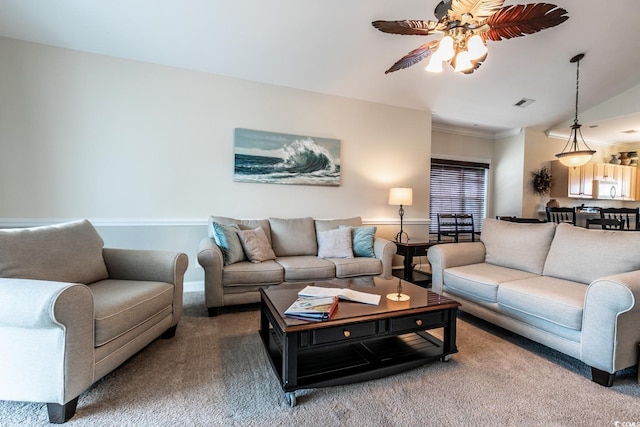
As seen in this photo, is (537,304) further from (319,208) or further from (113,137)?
(113,137)

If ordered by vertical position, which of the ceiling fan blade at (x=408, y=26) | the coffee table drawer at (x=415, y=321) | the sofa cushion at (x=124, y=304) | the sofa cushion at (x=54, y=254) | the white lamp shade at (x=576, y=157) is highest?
the ceiling fan blade at (x=408, y=26)

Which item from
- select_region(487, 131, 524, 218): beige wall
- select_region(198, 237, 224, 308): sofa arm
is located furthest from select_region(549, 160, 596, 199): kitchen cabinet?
select_region(198, 237, 224, 308): sofa arm

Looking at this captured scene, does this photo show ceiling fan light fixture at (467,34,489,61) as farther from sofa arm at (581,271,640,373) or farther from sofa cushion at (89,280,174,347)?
sofa cushion at (89,280,174,347)

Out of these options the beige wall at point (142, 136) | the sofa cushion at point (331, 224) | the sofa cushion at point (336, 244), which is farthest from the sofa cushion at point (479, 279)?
the beige wall at point (142, 136)

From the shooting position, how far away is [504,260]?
2934mm

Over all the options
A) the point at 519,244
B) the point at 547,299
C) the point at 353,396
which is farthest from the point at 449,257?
the point at 353,396

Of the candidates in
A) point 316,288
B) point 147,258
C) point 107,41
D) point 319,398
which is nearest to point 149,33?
point 107,41

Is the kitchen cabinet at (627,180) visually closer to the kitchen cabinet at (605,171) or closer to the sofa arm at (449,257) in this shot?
the kitchen cabinet at (605,171)

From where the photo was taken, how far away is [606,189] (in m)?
5.94

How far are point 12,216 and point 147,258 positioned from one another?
191 centimetres

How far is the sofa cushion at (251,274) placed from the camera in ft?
8.96

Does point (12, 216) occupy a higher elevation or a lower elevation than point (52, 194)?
lower

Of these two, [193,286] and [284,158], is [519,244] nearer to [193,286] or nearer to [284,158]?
[284,158]

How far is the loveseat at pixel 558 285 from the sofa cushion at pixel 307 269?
1032 millimetres
